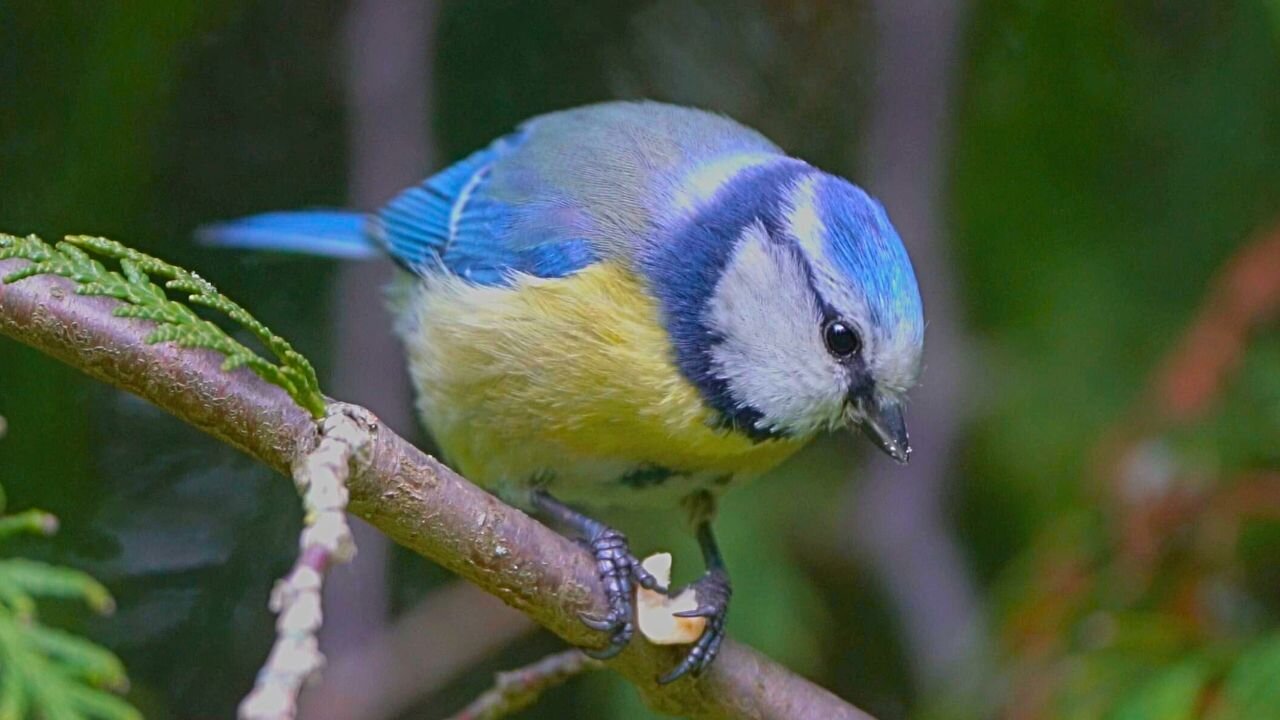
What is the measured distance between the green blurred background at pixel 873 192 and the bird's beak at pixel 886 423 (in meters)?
0.40

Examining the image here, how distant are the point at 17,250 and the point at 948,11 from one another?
1770 millimetres

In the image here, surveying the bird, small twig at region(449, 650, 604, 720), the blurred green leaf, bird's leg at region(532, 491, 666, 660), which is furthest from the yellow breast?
the blurred green leaf

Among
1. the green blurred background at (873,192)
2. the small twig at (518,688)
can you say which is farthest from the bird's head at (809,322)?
the green blurred background at (873,192)

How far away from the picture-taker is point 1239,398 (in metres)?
2.00

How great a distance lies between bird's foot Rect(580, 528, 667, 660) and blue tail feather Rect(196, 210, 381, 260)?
81 cm

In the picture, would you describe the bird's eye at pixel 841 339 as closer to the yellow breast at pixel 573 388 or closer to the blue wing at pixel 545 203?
the yellow breast at pixel 573 388

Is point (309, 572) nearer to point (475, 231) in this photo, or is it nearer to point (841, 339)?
point (841, 339)

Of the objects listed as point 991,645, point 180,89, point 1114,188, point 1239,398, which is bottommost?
point 991,645

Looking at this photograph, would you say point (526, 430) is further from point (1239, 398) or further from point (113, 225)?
point (1239, 398)

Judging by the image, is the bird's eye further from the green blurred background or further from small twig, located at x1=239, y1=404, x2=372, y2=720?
small twig, located at x1=239, y1=404, x2=372, y2=720

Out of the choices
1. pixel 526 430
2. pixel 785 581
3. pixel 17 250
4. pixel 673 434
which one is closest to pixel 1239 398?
pixel 785 581

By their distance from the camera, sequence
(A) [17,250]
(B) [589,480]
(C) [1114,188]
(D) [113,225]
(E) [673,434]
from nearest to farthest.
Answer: (A) [17,250]
(E) [673,434]
(B) [589,480]
(D) [113,225]
(C) [1114,188]

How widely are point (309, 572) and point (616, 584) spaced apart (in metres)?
0.63

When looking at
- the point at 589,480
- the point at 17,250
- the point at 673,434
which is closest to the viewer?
the point at 17,250
